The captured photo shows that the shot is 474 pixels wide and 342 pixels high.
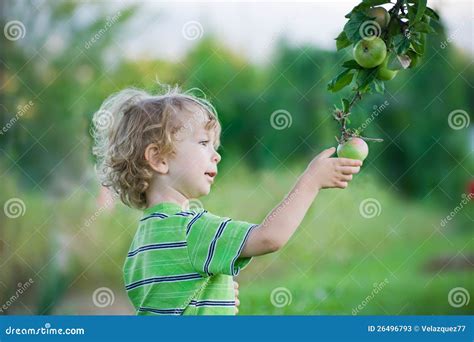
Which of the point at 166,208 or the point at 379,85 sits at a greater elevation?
the point at 379,85

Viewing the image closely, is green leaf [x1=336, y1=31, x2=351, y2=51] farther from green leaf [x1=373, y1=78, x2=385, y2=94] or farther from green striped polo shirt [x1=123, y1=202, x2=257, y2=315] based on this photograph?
green striped polo shirt [x1=123, y1=202, x2=257, y2=315]

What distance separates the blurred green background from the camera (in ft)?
10.2

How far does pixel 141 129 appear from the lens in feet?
5.35

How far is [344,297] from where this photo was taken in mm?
3715

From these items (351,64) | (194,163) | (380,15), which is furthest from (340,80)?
(194,163)

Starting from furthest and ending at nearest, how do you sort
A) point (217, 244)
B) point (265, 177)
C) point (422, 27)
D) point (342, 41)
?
point (265, 177)
point (342, 41)
point (422, 27)
point (217, 244)

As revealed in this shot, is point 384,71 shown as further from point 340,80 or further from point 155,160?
point 155,160

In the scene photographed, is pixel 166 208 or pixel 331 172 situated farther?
pixel 166 208

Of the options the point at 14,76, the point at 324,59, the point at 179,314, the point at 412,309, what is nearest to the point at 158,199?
the point at 179,314

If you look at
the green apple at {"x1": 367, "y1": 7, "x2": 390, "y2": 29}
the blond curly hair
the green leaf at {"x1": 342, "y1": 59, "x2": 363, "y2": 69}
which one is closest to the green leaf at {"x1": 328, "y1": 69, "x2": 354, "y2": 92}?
the green leaf at {"x1": 342, "y1": 59, "x2": 363, "y2": 69}

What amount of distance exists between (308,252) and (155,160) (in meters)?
2.28

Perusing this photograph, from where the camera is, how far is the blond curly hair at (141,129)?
1.60m

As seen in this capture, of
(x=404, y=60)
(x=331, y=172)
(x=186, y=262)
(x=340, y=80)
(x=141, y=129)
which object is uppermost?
(x=404, y=60)

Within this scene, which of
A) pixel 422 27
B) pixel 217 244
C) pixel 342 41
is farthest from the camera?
pixel 342 41
